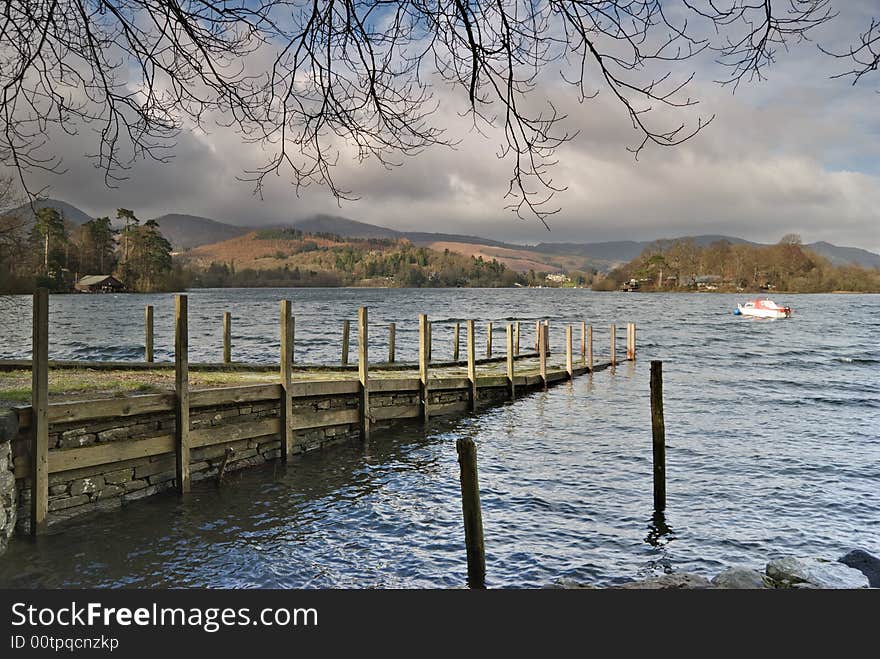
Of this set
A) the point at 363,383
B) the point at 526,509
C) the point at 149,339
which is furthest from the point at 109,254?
the point at 526,509

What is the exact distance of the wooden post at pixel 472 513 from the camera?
22.2ft

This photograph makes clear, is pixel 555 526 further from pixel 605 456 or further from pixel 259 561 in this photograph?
pixel 605 456

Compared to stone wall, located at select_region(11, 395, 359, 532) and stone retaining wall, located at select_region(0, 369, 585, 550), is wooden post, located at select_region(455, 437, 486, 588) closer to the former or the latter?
stone retaining wall, located at select_region(0, 369, 585, 550)

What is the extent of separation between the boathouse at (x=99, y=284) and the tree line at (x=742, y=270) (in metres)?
111

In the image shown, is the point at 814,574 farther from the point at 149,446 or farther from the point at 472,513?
the point at 149,446

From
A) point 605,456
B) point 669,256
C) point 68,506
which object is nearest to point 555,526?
point 605,456

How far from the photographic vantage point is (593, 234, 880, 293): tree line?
14188cm

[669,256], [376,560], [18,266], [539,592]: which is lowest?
[376,560]

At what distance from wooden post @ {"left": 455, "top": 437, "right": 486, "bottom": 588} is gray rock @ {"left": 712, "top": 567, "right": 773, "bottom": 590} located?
2487 millimetres

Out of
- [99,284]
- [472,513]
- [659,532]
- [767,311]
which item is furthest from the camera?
[99,284]

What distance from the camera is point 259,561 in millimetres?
8312

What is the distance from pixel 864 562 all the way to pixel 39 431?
10569mm

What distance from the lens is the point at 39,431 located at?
338 inches

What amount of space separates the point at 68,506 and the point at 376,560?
173 inches
